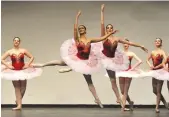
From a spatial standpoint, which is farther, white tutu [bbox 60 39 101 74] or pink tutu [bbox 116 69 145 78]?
pink tutu [bbox 116 69 145 78]

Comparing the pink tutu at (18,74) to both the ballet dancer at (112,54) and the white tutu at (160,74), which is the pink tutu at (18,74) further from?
the white tutu at (160,74)

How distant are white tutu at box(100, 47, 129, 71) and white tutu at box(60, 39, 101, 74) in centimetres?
9

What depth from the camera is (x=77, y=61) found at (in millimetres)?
4070

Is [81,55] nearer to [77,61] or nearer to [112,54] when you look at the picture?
[77,61]

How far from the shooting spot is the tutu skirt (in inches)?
165

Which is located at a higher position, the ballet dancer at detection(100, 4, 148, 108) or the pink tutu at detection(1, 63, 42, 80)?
the ballet dancer at detection(100, 4, 148, 108)

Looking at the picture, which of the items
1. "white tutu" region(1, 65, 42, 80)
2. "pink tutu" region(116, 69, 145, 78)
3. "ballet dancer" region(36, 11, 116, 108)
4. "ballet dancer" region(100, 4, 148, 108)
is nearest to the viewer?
"ballet dancer" region(36, 11, 116, 108)

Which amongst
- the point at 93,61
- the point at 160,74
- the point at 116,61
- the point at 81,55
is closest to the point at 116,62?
the point at 116,61

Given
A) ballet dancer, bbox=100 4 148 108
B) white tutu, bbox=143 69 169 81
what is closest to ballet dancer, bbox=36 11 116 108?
ballet dancer, bbox=100 4 148 108

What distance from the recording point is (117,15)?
6.62 meters

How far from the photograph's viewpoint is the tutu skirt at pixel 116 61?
13.8ft

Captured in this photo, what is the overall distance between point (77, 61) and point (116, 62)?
517 millimetres

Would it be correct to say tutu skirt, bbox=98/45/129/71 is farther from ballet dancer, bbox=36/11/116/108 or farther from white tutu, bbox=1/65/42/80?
white tutu, bbox=1/65/42/80

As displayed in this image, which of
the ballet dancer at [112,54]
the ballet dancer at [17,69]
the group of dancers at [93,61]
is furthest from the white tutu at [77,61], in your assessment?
the ballet dancer at [17,69]
